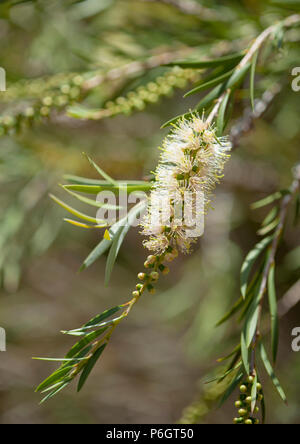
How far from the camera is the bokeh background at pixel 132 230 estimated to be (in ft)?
2.92

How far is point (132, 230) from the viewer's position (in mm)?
2059

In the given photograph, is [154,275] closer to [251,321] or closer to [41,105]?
[251,321]

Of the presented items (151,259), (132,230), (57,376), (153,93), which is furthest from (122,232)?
(132,230)

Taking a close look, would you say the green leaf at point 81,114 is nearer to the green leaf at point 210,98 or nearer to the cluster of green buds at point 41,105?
the cluster of green buds at point 41,105

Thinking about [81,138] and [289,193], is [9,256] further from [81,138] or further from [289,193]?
[289,193]

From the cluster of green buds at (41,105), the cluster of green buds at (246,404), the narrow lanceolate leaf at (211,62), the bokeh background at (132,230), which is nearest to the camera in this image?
the cluster of green buds at (246,404)

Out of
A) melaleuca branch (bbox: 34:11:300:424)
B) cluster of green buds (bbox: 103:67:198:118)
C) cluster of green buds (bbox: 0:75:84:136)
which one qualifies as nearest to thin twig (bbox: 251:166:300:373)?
melaleuca branch (bbox: 34:11:300:424)

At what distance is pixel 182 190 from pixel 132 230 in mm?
1588

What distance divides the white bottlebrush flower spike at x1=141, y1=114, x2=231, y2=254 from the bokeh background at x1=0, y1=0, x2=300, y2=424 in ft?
0.82

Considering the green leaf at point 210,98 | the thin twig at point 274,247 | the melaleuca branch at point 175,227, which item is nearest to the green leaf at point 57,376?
the melaleuca branch at point 175,227

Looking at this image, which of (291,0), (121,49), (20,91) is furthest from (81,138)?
(291,0)

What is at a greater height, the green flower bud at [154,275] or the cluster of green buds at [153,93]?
the cluster of green buds at [153,93]

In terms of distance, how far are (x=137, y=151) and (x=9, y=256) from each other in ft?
1.58

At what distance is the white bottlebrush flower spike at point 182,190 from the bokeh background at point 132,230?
25 centimetres
